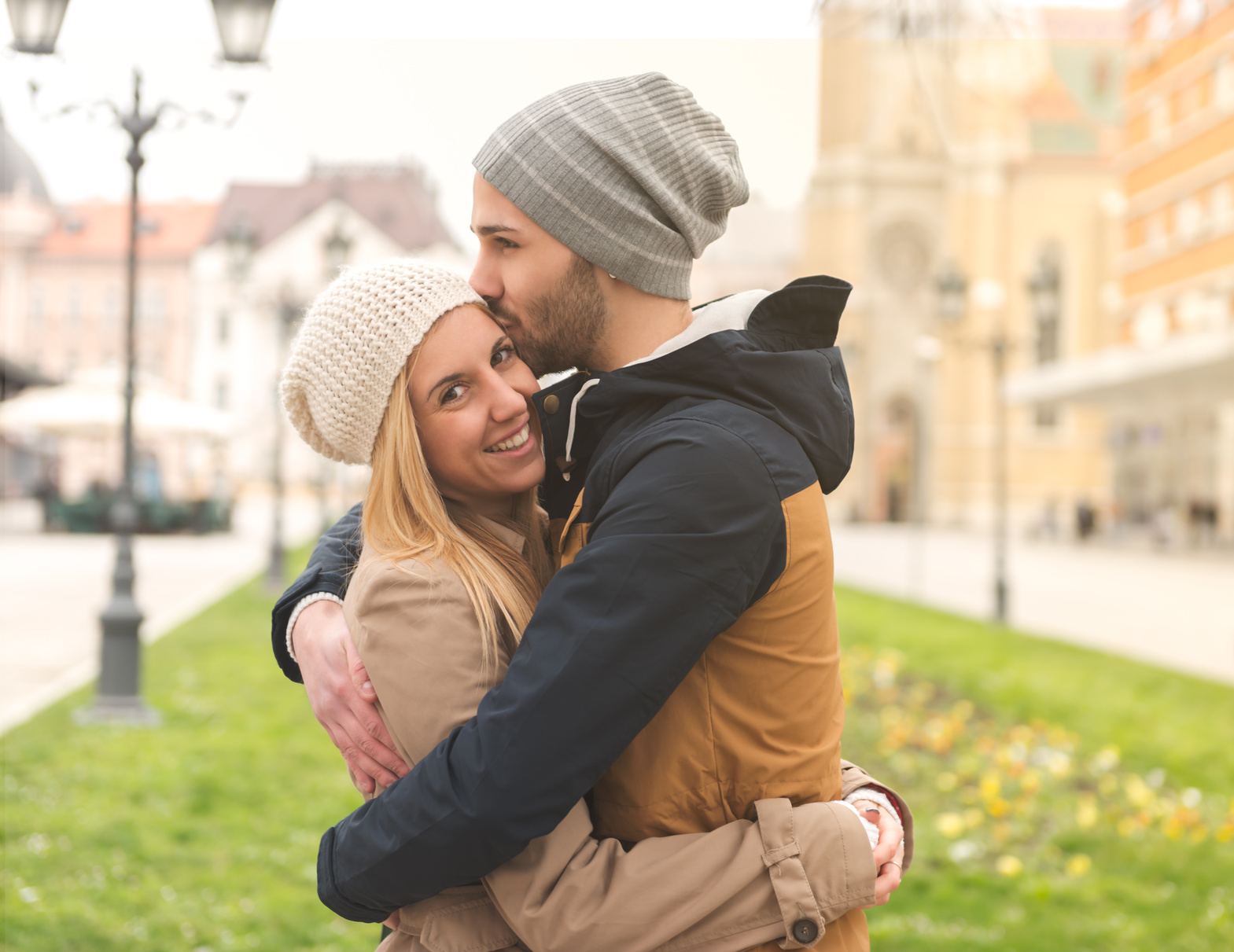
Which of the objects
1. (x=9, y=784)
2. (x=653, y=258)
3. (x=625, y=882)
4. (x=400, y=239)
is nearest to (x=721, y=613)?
A: (x=625, y=882)

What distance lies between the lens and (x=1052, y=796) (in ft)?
20.8

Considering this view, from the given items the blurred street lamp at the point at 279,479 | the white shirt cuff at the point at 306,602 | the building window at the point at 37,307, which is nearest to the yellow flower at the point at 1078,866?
the white shirt cuff at the point at 306,602

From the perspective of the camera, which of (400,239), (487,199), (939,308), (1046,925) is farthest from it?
(400,239)

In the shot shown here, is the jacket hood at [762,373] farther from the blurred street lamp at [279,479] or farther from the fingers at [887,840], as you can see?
the blurred street lamp at [279,479]

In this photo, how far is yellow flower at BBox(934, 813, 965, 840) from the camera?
5.56 metres

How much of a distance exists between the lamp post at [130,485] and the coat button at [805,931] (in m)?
6.42

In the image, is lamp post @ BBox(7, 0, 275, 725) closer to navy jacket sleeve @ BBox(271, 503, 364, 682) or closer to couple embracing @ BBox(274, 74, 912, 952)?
navy jacket sleeve @ BBox(271, 503, 364, 682)

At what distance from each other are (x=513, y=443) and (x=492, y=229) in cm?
34

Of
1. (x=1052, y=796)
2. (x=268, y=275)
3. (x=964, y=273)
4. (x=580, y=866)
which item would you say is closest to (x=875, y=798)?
(x=580, y=866)

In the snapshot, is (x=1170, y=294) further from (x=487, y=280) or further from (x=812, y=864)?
(x=812, y=864)

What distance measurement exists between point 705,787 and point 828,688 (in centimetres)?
24

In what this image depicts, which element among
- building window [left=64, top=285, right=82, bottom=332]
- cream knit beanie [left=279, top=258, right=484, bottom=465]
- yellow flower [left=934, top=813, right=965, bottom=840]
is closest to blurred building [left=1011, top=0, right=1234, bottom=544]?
yellow flower [left=934, top=813, right=965, bottom=840]

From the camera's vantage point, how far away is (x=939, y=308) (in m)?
15.7

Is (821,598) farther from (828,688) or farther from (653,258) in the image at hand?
(653,258)
